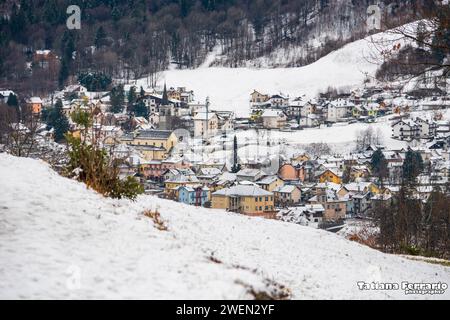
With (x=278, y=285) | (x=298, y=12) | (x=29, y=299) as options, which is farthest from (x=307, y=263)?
(x=298, y=12)

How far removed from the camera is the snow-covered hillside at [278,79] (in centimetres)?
7412

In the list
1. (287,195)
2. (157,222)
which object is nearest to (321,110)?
(287,195)

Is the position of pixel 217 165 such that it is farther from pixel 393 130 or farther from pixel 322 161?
pixel 393 130

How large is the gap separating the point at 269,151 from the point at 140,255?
4329 cm

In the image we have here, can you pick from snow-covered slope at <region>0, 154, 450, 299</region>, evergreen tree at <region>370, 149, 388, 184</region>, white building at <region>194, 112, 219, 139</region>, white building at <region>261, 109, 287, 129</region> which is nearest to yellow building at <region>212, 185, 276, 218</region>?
evergreen tree at <region>370, 149, 388, 184</region>

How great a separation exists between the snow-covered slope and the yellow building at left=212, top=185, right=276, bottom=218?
19758 mm

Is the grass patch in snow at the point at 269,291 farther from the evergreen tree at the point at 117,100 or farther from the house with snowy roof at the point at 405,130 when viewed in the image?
the evergreen tree at the point at 117,100

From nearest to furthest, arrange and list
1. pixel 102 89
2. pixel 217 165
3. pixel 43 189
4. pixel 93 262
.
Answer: pixel 93 262, pixel 43 189, pixel 217 165, pixel 102 89

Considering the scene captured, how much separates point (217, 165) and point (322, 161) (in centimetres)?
717

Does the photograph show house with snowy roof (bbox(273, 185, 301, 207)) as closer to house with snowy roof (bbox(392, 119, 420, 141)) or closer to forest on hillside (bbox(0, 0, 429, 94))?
house with snowy roof (bbox(392, 119, 420, 141))

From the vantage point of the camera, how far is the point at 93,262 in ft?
18.2

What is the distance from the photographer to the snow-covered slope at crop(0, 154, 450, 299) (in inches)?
203

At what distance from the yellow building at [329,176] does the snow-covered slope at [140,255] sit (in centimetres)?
3284

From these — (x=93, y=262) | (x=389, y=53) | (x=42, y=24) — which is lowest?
(x=93, y=262)
